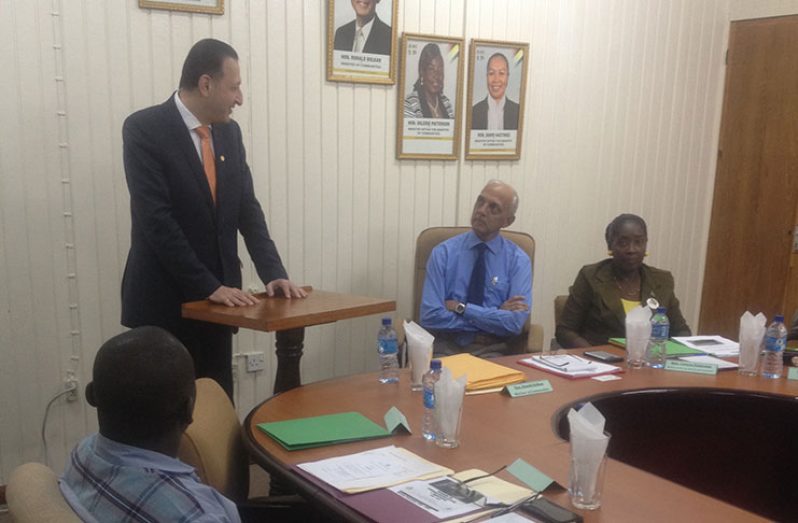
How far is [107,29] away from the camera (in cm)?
263

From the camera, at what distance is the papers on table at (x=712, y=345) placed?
8.02 feet

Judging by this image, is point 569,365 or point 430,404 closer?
point 430,404

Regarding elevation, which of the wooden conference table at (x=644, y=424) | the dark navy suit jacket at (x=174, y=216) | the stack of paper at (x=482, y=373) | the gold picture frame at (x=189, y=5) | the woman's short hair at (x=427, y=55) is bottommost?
the wooden conference table at (x=644, y=424)

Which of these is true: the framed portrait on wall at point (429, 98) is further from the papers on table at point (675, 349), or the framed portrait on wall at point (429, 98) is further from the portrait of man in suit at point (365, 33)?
the papers on table at point (675, 349)

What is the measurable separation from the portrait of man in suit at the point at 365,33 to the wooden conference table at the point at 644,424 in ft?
5.24

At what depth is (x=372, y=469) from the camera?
1.40 meters

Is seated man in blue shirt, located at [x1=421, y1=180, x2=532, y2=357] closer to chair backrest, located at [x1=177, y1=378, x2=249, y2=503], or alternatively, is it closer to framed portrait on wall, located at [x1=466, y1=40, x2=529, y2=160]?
framed portrait on wall, located at [x1=466, y1=40, x2=529, y2=160]

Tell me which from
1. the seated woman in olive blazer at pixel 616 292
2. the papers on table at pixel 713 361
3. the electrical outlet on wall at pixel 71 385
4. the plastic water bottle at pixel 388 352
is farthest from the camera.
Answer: the seated woman in olive blazer at pixel 616 292

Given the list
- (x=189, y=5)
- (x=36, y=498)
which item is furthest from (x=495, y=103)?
(x=36, y=498)

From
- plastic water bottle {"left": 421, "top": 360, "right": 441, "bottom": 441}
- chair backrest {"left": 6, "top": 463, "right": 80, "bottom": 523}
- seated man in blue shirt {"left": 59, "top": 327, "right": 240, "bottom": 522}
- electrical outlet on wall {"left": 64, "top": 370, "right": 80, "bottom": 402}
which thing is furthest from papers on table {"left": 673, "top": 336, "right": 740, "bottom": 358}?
electrical outlet on wall {"left": 64, "top": 370, "right": 80, "bottom": 402}

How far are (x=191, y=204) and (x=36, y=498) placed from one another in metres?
1.36

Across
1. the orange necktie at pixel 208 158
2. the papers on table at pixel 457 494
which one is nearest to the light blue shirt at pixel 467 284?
the orange necktie at pixel 208 158

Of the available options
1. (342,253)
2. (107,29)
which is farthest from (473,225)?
(107,29)

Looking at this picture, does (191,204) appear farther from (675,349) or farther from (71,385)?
(675,349)
